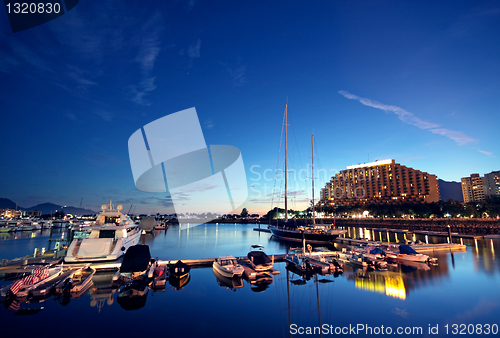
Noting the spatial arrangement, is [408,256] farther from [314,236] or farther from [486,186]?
[486,186]

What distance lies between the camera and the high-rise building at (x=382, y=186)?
153125 millimetres

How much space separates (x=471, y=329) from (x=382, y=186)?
173424 millimetres

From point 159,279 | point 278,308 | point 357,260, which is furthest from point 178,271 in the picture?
point 357,260

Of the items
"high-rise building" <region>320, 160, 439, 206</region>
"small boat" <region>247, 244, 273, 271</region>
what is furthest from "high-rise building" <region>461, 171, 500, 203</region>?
"small boat" <region>247, 244, 273, 271</region>

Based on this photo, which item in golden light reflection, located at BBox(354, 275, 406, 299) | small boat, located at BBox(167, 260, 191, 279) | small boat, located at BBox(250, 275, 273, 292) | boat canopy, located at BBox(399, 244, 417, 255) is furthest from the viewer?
boat canopy, located at BBox(399, 244, 417, 255)

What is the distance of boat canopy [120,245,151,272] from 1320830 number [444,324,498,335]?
21.3 m

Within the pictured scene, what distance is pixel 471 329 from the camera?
13.2 metres

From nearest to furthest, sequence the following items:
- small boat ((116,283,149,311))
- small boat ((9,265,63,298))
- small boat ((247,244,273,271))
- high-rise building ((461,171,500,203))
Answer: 1. small boat ((116,283,149,311))
2. small boat ((9,265,63,298))
3. small boat ((247,244,273,271))
4. high-rise building ((461,171,500,203))

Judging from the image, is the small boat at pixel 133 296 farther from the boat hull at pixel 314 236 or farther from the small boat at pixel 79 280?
the boat hull at pixel 314 236

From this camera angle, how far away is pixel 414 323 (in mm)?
13734

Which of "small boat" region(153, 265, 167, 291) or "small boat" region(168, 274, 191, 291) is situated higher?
"small boat" region(153, 265, 167, 291)

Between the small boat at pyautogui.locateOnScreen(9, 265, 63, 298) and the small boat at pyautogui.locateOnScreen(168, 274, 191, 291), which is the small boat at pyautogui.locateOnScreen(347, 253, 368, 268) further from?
the small boat at pyautogui.locateOnScreen(9, 265, 63, 298)

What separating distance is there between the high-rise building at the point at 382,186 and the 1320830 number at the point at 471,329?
16201 cm

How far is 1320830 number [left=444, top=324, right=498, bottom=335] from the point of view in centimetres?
1290
